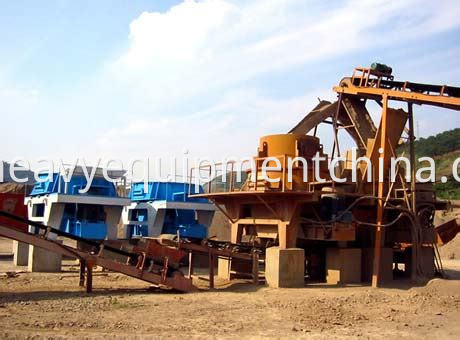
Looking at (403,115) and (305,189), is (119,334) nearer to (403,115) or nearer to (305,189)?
(305,189)

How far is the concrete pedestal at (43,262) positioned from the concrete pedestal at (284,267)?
6.99m

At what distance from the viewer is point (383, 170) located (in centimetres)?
1558

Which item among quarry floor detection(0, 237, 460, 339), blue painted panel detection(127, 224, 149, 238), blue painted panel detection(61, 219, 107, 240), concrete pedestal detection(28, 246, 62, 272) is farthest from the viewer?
blue painted panel detection(127, 224, 149, 238)

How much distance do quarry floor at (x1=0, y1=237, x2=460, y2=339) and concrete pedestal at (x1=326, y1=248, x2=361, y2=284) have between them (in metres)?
0.85

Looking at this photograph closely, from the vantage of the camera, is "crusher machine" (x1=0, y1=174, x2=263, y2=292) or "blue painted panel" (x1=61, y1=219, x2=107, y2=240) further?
"blue painted panel" (x1=61, y1=219, x2=107, y2=240)

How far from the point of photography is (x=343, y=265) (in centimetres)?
1548

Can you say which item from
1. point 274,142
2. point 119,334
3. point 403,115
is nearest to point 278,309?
point 119,334

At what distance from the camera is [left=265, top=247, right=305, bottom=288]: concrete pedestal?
1390 cm

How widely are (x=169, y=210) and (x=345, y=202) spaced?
8578 mm

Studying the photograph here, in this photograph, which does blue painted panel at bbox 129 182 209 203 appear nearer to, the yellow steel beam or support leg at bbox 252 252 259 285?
support leg at bbox 252 252 259 285

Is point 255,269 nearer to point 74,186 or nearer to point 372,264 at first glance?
point 372,264

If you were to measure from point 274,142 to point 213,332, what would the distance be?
26.5ft

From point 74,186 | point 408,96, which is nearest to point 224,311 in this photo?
point 408,96

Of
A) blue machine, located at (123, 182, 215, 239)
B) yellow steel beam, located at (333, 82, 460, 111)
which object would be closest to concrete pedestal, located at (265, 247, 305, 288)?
yellow steel beam, located at (333, 82, 460, 111)
